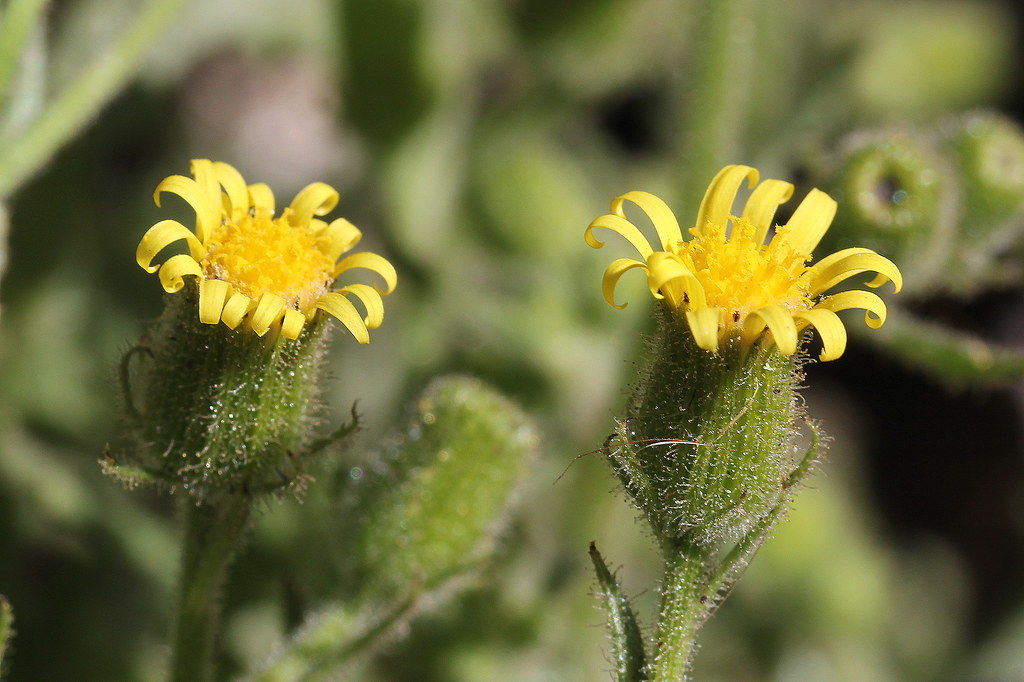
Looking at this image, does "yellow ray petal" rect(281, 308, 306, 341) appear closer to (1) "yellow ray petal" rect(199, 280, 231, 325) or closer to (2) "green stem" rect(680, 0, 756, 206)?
(1) "yellow ray petal" rect(199, 280, 231, 325)

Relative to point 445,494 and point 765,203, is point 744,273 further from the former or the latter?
point 445,494

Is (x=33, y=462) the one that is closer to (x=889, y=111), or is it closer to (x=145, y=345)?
(x=145, y=345)

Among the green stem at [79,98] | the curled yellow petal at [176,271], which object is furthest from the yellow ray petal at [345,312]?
the green stem at [79,98]

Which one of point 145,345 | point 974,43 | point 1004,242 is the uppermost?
point 974,43

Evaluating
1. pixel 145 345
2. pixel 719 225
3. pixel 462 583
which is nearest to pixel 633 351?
pixel 462 583

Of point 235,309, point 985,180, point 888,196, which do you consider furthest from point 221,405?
point 985,180

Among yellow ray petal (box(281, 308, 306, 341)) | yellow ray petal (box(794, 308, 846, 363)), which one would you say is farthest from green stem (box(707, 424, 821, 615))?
yellow ray petal (box(281, 308, 306, 341))
